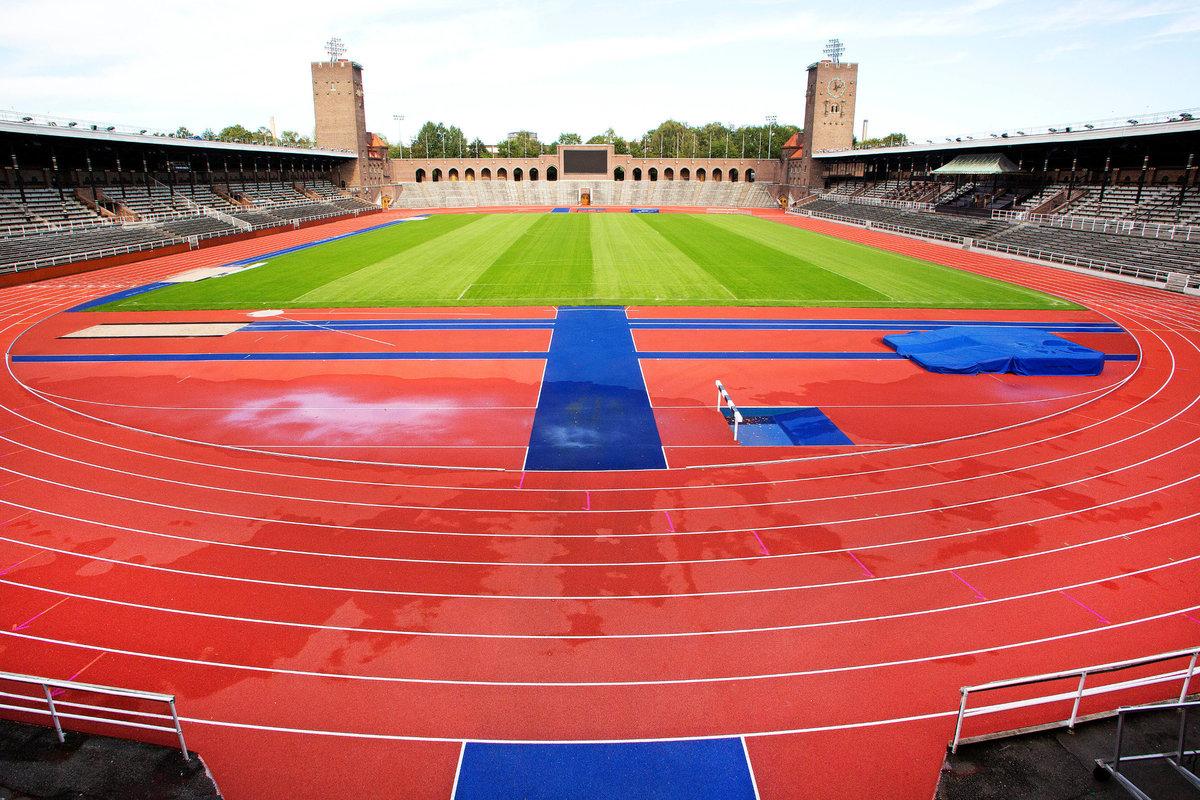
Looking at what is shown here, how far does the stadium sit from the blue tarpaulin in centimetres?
15

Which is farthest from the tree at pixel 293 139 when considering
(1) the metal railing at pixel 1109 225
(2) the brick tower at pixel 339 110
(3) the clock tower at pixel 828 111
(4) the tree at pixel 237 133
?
(1) the metal railing at pixel 1109 225

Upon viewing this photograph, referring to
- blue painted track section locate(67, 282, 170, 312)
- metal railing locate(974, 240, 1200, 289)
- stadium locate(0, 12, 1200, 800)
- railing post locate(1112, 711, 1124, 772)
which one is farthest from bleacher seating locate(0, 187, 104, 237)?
metal railing locate(974, 240, 1200, 289)

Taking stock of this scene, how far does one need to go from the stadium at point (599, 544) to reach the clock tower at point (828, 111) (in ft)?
211

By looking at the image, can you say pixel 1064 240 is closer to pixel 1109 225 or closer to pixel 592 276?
pixel 1109 225

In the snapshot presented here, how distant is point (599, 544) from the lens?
33.6 feet

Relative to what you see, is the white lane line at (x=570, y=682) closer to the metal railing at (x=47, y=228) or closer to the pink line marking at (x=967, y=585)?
the pink line marking at (x=967, y=585)

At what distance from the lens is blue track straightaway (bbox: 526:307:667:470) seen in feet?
43.3

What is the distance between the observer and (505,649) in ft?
26.6

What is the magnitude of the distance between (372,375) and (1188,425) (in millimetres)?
18913

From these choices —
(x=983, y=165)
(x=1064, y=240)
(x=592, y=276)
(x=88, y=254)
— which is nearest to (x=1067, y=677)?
(x=592, y=276)

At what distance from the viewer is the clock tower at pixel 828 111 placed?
8800 centimetres

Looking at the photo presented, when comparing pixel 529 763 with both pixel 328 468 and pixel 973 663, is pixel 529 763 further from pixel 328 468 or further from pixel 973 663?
pixel 328 468

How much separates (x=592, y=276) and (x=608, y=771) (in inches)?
1124

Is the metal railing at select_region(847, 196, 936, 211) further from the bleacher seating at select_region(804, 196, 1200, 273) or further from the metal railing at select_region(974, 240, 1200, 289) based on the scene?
the metal railing at select_region(974, 240, 1200, 289)
